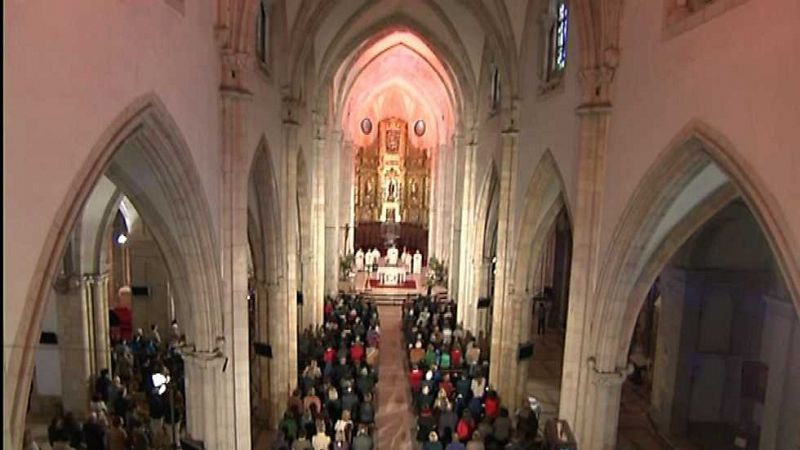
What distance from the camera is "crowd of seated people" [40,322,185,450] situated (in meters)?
11.0

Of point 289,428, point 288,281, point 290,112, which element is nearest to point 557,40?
point 290,112

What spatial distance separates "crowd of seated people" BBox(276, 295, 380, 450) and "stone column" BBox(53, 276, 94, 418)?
5192 millimetres

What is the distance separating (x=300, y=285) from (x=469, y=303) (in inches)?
257

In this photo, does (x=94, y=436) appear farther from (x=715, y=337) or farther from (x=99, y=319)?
(x=715, y=337)

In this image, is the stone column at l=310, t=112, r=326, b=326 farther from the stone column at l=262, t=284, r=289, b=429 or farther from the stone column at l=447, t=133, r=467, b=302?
the stone column at l=447, t=133, r=467, b=302

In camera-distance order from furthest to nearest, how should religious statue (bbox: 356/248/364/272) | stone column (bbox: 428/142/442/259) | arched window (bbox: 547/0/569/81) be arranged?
religious statue (bbox: 356/248/364/272) → stone column (bbox: 428/142/442/259) → arched window (bbox: 547/0/569/81)

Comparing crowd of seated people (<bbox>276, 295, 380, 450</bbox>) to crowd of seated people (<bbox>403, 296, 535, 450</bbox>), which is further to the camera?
crowd of seated people (<bbox>403, 296, 535, 450</bbox>)

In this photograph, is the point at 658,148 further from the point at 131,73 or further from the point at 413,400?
the point at 413,400

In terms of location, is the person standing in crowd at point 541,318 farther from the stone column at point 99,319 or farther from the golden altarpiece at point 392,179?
the golden altarpiece at point 392,179

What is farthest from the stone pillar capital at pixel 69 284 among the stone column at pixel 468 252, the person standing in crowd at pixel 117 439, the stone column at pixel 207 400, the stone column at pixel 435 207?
the stone column at pixel 435 207

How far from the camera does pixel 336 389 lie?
15.0 m

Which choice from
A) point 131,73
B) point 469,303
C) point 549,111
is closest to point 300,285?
point 469,303

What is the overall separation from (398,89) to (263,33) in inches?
1060

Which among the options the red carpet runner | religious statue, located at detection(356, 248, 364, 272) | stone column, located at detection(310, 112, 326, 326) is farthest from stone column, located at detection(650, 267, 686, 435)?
religious statue, located at detection(356, 248, 364, 272)
